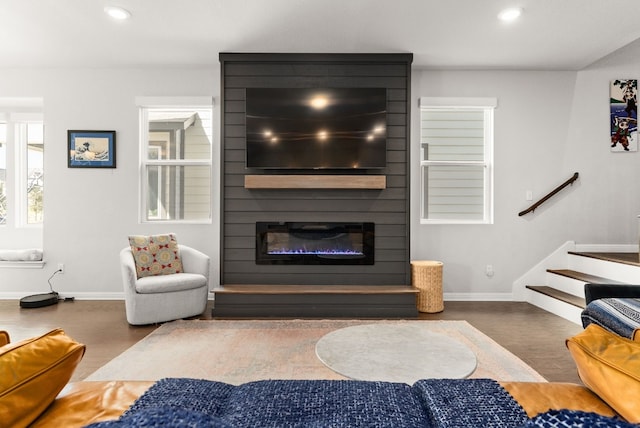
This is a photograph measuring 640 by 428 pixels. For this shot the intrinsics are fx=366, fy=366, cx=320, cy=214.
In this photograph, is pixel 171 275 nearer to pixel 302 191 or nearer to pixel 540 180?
pixel 302 191

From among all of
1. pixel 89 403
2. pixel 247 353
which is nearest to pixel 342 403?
pixel 89 403

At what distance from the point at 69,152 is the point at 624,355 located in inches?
205

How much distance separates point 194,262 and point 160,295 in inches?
20.5

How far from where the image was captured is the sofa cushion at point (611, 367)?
2.85 ft

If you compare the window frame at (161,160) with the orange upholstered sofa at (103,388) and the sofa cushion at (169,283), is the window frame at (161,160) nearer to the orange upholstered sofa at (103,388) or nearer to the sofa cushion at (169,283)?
the sofa cushion at (169,283)

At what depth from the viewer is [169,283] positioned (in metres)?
3.40

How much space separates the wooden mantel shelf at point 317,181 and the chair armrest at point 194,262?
2.95ft

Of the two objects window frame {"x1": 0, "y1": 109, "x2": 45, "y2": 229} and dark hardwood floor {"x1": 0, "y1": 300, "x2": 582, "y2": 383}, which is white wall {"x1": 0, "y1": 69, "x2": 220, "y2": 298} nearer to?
dark hardwood floor {"x1": 0, "y1": 300, "x2": 582, "y2": 383}

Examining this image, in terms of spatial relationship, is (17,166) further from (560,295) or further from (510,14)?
(560,295)

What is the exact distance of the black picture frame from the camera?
436 cm

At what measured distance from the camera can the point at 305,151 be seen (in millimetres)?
3967

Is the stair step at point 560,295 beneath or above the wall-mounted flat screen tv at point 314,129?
beneath

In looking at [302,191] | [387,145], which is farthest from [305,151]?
[387,145]

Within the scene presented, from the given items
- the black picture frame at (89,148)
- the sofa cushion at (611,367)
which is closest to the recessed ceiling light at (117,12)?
the black picture frame at (89,148)
